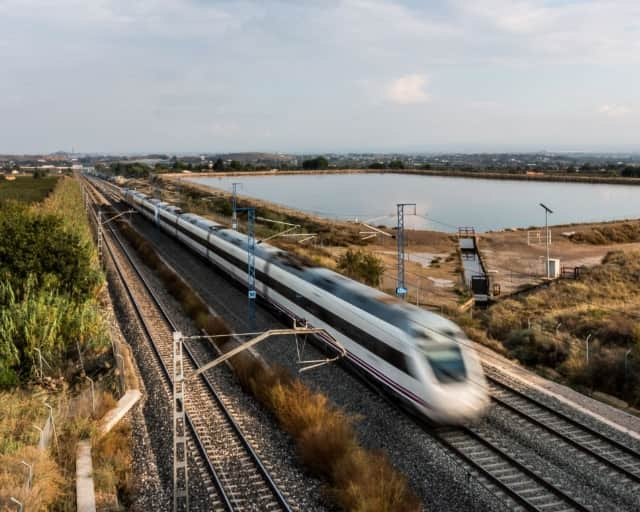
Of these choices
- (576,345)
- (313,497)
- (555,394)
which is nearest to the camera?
(313,497)

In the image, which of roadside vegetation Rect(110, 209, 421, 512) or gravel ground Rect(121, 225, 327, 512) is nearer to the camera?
roadside vegetation Rect(110, 209, 421, 512)

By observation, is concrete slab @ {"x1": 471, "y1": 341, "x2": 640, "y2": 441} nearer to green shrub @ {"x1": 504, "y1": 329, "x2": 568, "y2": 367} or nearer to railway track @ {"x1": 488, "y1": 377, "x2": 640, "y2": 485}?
railway track @ {"x1": 488, "y1": 377, "x2": 640, "y2": 485}

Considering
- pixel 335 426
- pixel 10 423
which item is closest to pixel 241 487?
pixel 335 426

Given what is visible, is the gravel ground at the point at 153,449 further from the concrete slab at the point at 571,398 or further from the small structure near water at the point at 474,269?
the small structure near water at the point at 474,269

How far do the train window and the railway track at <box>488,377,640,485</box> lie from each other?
240 centimetres

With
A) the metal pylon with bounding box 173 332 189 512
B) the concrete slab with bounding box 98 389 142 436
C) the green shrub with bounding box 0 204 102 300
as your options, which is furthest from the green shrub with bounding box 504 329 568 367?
the green shrub with bounding box 0 204 102 300

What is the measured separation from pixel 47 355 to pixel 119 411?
21.8 ft

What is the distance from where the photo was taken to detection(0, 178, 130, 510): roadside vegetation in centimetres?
1259

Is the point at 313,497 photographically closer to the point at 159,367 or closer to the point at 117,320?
the point at 159,367

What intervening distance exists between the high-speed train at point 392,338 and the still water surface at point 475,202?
43.0 m

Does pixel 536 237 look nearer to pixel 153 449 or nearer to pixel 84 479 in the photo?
pixel 153 449

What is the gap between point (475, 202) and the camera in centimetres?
11762

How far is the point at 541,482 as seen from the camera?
12.6 m

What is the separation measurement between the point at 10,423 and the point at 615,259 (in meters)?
40.1
